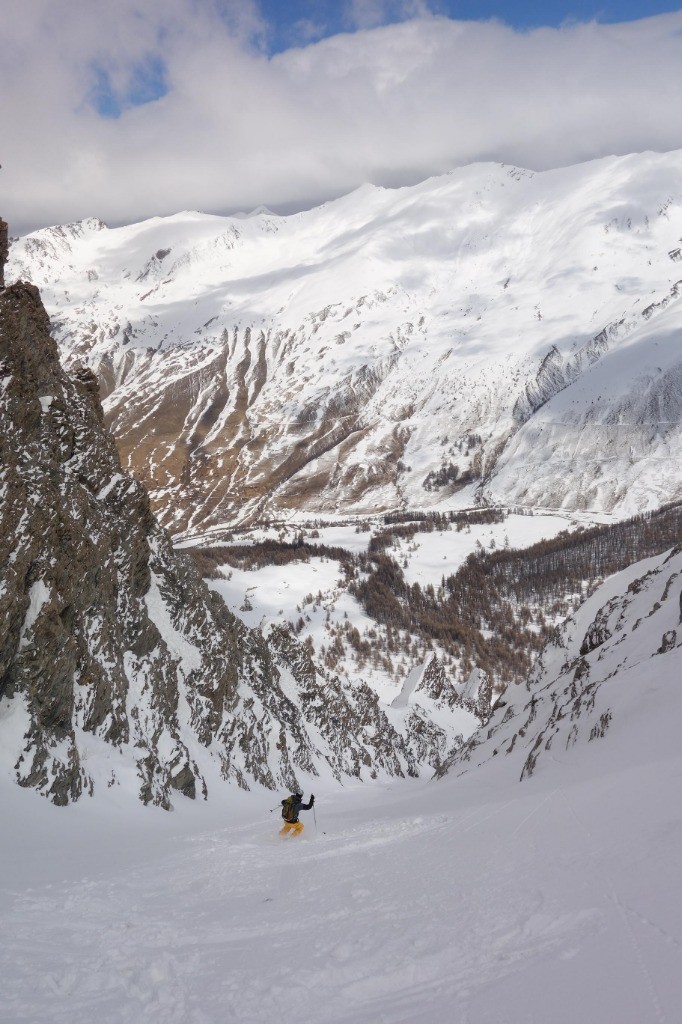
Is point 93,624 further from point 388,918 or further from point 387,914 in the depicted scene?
point 388,918

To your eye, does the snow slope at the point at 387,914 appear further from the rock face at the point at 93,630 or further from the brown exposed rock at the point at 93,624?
the brown exposed rock at the point at 93,624

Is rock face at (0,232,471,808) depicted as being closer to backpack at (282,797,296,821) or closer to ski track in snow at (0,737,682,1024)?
backpack at (282,797,296,821)

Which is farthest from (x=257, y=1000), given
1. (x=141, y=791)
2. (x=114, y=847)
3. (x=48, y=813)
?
(x=141, y=791)

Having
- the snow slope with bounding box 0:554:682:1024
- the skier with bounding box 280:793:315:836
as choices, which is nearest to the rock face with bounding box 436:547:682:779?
the snow slope with bounding box 0:554:682:1024

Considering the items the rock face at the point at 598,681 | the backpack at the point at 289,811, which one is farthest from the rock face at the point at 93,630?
the rock face at the point at 598,681

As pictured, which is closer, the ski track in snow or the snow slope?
the ski track in snow

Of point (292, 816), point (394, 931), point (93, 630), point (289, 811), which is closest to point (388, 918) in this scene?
point (394, 931)
